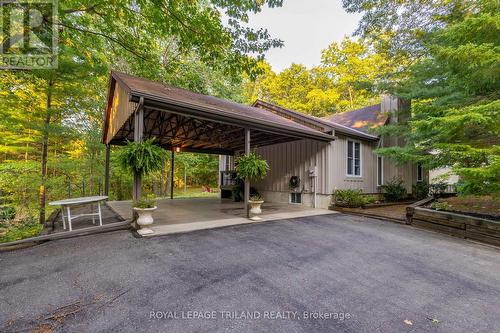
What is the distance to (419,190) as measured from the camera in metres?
11.5

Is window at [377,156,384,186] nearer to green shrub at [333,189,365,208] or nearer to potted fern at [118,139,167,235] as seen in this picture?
green shrub at [333,189,365,208]

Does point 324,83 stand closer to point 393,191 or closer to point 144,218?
point 393,191

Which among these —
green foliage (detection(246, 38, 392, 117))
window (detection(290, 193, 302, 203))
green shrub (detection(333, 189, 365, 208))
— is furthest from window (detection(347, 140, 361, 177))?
green foliage (detection(246, 38, 392, 117))

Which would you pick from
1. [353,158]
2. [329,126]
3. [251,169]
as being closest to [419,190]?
[353,158]

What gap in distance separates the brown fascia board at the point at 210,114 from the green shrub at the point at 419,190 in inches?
321

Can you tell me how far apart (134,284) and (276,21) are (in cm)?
965

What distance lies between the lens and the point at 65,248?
385 cm

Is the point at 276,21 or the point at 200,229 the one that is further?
the point at 276,21

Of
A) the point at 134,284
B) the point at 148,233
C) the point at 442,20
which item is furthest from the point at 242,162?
the point at 442,20

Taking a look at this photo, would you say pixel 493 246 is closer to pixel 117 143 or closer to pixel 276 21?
pixel 276 21

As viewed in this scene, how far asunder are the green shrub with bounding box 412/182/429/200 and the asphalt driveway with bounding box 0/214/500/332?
7937mm

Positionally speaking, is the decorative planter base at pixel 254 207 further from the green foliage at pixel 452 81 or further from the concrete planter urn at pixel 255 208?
the green foliage at pixel 452 81

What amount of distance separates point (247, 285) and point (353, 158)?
339 inches

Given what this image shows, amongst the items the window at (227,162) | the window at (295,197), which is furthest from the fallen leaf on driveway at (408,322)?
the window at (227,162)
